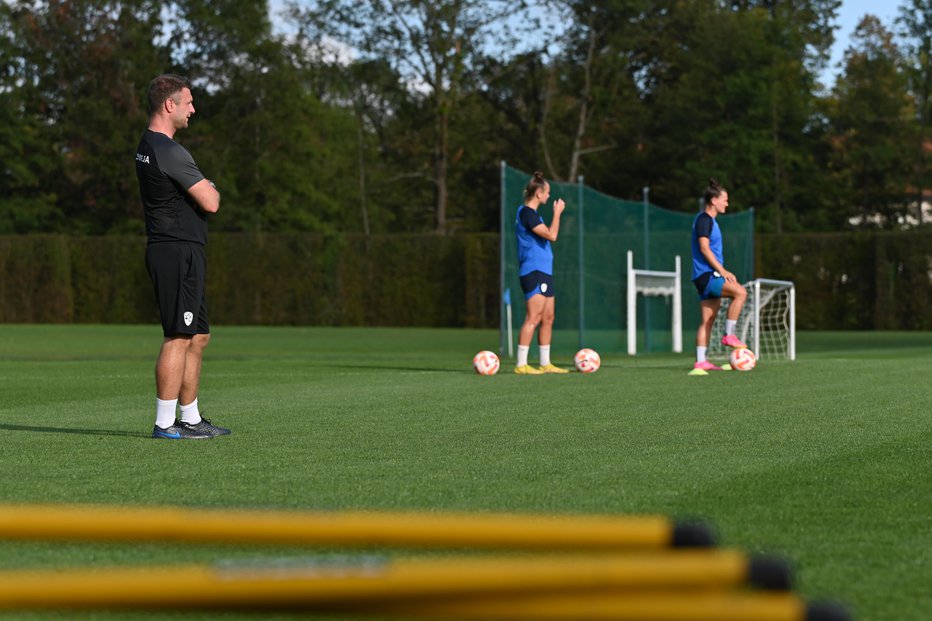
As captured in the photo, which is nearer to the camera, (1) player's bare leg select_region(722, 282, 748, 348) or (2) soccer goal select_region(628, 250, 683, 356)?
(1) player's bare leg select_region(722, 282, 748, 348)

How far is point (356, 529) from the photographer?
2.58 metres

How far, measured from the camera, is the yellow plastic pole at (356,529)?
2.49m

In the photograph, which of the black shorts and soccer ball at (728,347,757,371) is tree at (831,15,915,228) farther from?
the black shorts

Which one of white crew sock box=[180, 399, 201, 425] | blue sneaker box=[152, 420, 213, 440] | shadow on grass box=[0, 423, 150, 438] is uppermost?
white crew sock box=[180, 399, 201, 425]

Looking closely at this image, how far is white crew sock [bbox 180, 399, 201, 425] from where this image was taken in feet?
25.9

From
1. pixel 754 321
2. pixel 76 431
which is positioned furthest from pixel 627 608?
pixel 754 321

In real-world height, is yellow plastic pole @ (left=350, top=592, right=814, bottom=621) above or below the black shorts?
below

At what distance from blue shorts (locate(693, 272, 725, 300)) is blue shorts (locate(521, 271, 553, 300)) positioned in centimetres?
168

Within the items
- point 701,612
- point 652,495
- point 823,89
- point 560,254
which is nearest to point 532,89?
point 823,89

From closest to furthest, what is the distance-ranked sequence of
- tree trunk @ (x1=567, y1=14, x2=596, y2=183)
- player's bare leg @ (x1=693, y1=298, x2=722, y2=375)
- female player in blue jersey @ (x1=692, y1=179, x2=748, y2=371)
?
1. player's bare leg @ (x1=693, y1=298, x2=722, y2=375)
2. female player in blue jersey @ (x1=692, y1=179, x2=748, y2=371)
3. tree trunk @ (x1=567, y1=14, x2=596, y2=183)

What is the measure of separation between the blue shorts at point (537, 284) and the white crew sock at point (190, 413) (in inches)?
262

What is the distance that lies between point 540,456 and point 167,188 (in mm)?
2539

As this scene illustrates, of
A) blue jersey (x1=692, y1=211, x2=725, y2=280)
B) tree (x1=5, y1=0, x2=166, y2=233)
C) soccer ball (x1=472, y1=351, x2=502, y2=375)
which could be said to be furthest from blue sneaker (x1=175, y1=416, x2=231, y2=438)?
tree (x1=5, y1=0, x2=166, y2=233)

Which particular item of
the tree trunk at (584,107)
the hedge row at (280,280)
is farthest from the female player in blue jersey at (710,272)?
the tree trunk at (584,107)
